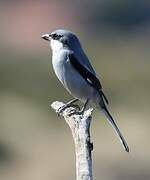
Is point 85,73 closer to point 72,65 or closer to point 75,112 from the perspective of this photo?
point 72,65

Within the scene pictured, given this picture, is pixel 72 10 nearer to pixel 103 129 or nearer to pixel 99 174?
pixel 103 129

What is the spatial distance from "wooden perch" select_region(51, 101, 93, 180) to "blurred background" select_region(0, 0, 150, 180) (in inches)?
264

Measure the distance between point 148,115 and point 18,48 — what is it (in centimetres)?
492

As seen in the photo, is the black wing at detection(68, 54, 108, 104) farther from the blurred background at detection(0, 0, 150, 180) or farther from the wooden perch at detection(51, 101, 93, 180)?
the blurred background at detection(0, 0, 150, 180)

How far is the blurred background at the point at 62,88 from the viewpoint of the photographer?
41.0ft

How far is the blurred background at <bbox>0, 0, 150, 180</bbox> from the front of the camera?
12500mm

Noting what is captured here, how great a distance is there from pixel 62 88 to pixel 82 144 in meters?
10.1

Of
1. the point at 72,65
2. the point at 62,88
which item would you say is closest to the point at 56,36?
the point at 72,65

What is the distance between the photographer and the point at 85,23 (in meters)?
20.4

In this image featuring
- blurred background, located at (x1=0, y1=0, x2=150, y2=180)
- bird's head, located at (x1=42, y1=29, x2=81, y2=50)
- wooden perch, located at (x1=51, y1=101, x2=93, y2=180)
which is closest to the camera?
wooden perch, located at (x1=51, y1=101, x2=93, y2=180)

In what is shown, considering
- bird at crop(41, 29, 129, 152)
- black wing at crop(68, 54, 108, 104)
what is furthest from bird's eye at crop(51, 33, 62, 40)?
black wing at crop(68, 54, 108, 104)

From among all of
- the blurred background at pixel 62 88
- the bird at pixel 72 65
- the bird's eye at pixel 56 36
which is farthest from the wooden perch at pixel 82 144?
the blurred background at pixel 62 88

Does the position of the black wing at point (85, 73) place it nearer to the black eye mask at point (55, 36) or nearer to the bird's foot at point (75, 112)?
the black eye mask at point (55, 36)

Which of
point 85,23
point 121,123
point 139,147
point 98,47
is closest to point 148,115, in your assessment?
point 121,123
